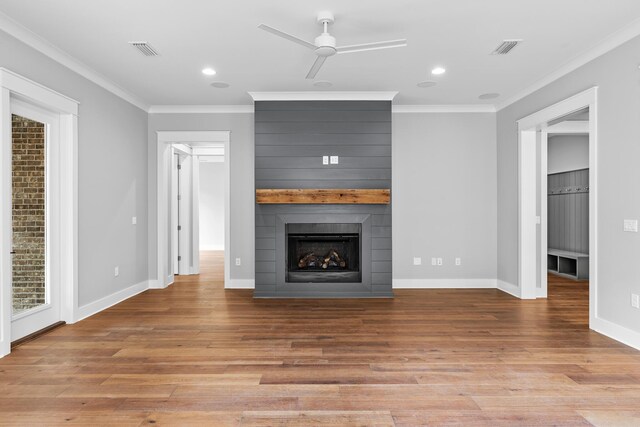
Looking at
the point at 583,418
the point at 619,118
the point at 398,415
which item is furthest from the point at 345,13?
the point at 583,418

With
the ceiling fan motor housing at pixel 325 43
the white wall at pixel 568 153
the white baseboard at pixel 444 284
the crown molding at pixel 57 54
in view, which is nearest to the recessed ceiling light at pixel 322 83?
the ceiling fan motor housing at pixel 325 43

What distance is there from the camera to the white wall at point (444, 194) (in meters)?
5.88

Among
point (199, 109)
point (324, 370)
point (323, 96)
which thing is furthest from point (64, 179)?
point (324, 370)

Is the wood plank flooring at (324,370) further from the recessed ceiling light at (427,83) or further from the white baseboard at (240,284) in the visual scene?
the recessed ceiling light at (427,83)

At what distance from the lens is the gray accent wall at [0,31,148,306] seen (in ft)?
12.8

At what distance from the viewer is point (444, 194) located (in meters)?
5.90

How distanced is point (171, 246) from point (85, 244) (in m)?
2.16

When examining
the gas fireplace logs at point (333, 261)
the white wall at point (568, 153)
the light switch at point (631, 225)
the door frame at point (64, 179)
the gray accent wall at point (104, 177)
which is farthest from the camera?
the white wall at point (568, 153)

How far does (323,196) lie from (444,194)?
2.00 metres

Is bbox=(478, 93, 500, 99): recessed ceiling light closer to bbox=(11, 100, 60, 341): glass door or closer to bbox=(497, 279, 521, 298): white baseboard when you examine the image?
bbox=(497, 279, 521, 298): white baseboard

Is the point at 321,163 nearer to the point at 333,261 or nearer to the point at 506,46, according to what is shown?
the point at 333,261

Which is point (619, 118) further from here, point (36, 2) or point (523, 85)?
point (36, 2)

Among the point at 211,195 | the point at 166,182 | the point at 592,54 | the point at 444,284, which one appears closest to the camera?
the point at 592,54

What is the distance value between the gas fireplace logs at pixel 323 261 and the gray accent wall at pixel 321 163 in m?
0.37
